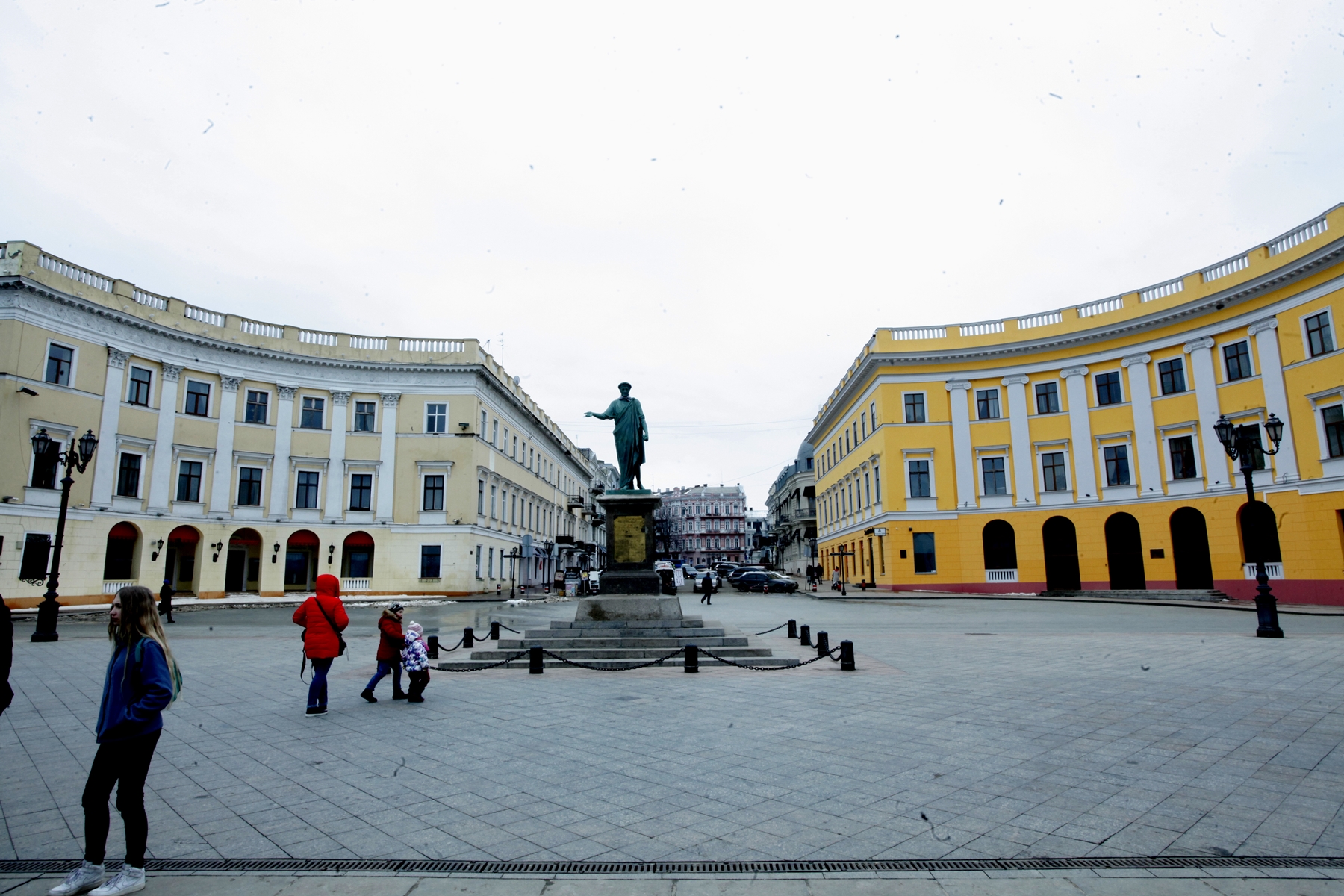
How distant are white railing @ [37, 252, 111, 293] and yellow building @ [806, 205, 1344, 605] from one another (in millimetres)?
35980

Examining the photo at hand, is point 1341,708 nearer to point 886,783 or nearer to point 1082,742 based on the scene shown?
point 1082,742

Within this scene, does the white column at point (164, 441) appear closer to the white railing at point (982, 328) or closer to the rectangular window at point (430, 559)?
the rectangular window at point (430, 559)

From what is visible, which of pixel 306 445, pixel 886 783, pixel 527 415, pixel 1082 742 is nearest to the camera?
pixel 886 783

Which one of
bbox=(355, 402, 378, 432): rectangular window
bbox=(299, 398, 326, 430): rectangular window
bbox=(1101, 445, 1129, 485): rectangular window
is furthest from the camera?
bbox=(355, 402, 378, 432): rectangular window

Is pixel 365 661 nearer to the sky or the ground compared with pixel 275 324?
nearer to the ground

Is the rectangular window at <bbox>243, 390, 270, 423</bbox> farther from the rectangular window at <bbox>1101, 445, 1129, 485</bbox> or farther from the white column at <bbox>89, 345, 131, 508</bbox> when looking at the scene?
the rectangular window at <bbox>1101, 445, 1129, 485</bbox>

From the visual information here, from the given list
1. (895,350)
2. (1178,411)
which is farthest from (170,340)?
(1178,411)

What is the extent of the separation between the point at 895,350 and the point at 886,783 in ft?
119

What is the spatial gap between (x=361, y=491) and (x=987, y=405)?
32.9 m

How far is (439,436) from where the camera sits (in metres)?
39.0

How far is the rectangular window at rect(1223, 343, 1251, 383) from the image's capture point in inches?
1177

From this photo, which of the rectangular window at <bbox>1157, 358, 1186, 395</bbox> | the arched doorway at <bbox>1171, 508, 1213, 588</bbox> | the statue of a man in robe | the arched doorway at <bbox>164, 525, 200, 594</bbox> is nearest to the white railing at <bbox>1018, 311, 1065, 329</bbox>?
the rectangular window at <bbox>1157, 358, 1186, 395</bbox>

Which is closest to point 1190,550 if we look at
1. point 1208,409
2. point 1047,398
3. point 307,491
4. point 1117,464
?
point 1117,464

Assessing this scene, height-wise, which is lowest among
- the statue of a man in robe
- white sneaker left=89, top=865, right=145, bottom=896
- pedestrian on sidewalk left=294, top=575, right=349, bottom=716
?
white sneaker left=89, top=865, right=145, bottom=896
